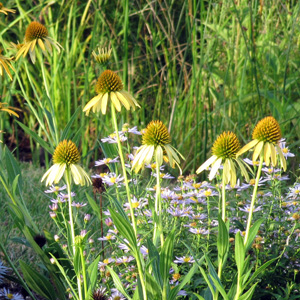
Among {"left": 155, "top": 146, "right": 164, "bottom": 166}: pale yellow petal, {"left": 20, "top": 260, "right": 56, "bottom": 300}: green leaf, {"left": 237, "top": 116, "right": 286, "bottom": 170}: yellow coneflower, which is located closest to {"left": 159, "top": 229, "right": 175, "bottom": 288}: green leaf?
{"left": 155, "top": 146, "right": 164, "bottom": 166}: pale yellow petal

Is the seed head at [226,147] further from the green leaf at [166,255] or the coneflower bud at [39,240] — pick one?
the coneflower bud at [39,240]

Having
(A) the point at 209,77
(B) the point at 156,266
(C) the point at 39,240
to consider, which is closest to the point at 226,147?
(B) the point at 156,266

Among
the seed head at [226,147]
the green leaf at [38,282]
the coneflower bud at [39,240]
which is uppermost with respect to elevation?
the seed head at [226,147]

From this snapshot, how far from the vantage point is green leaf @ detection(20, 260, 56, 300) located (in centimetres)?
189

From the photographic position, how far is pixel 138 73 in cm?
445

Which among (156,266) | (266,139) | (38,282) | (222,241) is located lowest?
(38,282)

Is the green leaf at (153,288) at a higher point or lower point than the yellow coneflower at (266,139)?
lower

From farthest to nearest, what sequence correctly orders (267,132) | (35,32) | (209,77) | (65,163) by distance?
(209,77), (35,32), (65,163), (267,132)

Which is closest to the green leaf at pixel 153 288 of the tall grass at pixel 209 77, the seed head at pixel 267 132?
the seed head at pixel 267 132

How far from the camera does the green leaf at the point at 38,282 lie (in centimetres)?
189

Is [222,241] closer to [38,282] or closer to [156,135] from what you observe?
[156,135]

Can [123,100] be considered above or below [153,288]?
above

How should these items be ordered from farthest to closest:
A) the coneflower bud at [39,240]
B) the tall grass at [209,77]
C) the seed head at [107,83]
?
1. the tall grass at [209,77]
2. the coneflower bud at [39,240]
3. the seed head at [107,83]

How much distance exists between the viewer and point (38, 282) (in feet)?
6.31
